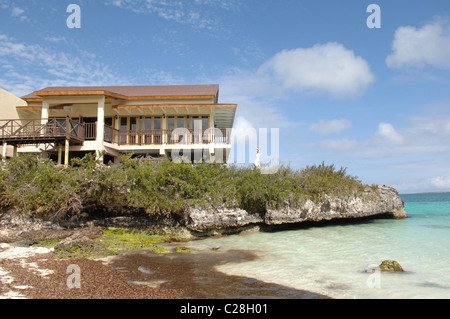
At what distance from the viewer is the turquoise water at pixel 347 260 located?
690 centimetres

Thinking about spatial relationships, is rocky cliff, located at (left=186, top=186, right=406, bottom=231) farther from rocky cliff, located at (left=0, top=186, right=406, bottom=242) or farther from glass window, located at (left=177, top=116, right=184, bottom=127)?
glass window, located at (left=177, top=116, right=184, bottom=127)

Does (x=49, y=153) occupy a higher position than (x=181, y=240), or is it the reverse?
(x=49, y=153)

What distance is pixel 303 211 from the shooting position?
53.6 ft

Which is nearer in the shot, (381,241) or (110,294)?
(110,294)

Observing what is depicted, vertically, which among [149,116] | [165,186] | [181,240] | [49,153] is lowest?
[181,240]

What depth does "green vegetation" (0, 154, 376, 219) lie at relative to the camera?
1341 centimetres

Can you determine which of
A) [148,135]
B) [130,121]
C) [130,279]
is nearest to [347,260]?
[130,279]

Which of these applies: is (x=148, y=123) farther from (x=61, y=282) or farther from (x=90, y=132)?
(x=61, y=282)

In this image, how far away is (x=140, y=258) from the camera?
9.55 m

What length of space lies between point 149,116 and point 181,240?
11.7 m

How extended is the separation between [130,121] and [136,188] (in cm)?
971

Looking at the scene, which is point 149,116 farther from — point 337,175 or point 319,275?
point 319,275

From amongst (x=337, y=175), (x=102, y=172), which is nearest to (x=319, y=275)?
(x=102, y=172)
